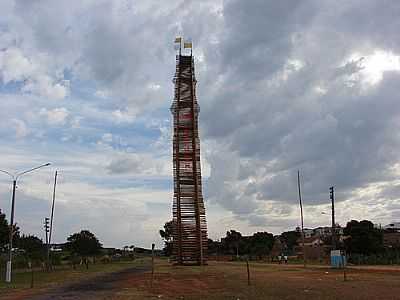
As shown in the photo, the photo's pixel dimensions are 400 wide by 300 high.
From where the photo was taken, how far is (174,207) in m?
64.6

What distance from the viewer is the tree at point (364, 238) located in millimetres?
89000

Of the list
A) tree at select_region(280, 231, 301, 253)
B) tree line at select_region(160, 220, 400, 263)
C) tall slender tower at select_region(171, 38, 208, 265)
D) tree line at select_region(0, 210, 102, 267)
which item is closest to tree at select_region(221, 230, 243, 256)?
tree line at select_region(160, 220, 400, 263)

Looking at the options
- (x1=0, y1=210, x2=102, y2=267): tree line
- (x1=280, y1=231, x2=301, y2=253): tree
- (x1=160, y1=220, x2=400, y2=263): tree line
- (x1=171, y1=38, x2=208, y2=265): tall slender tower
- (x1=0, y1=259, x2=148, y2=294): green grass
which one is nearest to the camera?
(x1=0, y1=259, x2=148, y2=294): green grass

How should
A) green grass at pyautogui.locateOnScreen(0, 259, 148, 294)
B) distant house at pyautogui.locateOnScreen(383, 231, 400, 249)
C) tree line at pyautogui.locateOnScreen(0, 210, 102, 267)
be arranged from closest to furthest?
green grass at pyautogui.locateOnScreen(0, 259, 148, 294) → tree line at pyautogui.locateOnScreen(0, 210, 102, 267) → distant house at pyautogui.locateOnScreen(383, 231, 400, 249)

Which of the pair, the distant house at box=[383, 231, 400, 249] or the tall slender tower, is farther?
the distant house at box=[383, 231, 400, 249]

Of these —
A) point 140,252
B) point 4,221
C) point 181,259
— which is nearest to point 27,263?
point 4,221

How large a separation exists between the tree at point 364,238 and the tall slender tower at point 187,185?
32.2 meters

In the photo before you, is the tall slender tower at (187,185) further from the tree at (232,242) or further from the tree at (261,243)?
the tree at (232,242)

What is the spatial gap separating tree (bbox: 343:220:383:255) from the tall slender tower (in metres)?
32.2

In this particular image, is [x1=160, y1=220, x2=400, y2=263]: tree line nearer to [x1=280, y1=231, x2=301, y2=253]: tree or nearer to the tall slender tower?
[x1=280, y1=231, x2=301, y2=253]: tree

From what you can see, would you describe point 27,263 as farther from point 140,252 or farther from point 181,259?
point 140,252

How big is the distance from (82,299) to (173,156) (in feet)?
133

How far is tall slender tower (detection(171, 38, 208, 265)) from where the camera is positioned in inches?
2552

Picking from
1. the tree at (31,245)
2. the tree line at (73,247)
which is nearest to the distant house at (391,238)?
the tree line at (73,247)
